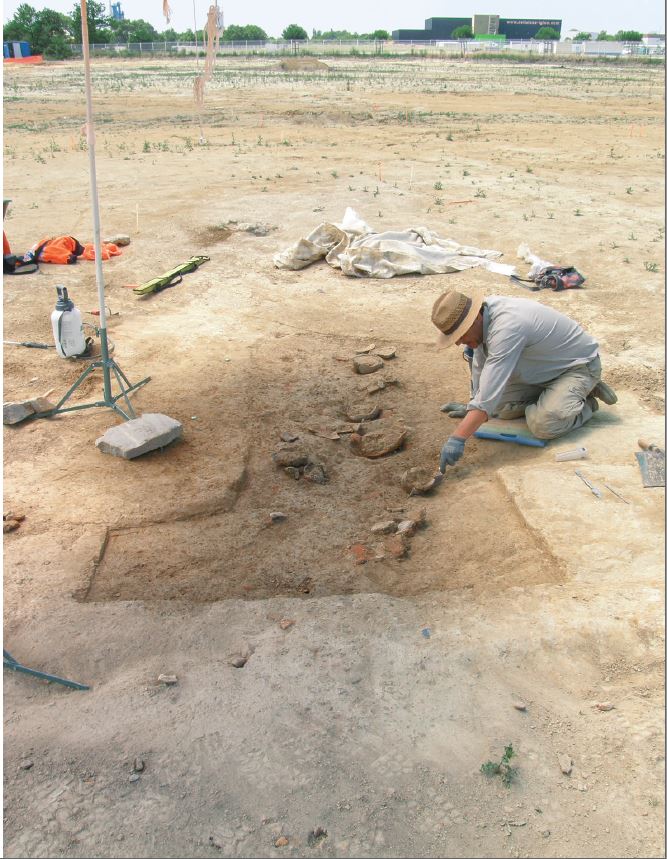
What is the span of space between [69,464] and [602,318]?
472 cm

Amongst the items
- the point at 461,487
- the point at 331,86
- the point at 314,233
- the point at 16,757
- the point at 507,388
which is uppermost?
the point at 331,86

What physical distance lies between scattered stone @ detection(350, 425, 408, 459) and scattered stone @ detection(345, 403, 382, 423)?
30 centimetres

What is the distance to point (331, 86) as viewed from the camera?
27.5 meters

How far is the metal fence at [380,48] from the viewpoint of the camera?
5284cm

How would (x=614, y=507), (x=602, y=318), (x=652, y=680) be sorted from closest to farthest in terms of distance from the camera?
(x=652, y=680)
(x=614, y=507)
(x=602, y=318)

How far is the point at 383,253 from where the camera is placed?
302 inches

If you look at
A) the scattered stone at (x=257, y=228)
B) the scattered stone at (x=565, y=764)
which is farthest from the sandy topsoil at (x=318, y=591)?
the scattered stone at (x=257, y=228)

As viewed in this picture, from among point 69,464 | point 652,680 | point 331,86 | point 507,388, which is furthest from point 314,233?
point 331,86

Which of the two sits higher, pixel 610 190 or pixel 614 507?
pixel 610 190

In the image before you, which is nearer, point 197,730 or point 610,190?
point 197,730

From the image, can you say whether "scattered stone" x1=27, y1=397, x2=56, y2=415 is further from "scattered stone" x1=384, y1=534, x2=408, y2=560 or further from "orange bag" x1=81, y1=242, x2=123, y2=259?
"orange bag" x1=81, y1=242, x2=123, y2=259

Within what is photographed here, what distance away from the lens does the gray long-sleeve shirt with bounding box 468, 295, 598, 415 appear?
4076mm

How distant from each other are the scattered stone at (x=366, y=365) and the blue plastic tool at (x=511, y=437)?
132cm

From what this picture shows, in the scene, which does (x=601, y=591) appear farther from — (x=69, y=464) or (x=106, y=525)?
(x=69, y=464)
